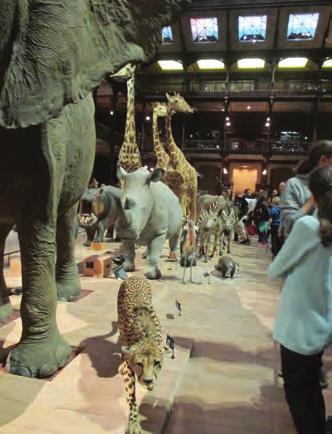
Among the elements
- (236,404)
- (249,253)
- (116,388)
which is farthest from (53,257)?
(249,253)

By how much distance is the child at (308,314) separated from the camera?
1.95 metres

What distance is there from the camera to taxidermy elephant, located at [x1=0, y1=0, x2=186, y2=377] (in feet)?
4.90

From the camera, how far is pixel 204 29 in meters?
24.8

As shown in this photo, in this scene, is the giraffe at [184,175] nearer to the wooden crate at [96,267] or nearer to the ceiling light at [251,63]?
the wooden crate at [96,267]

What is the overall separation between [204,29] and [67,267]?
23.6 m

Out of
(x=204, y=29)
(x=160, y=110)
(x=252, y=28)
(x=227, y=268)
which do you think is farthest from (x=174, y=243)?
(x=204, y=29)

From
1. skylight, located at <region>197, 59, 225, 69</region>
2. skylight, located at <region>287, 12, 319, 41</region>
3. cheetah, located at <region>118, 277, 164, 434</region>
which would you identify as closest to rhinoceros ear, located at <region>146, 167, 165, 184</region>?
cheetah, located at <region>118, 277, 164, 434</region>

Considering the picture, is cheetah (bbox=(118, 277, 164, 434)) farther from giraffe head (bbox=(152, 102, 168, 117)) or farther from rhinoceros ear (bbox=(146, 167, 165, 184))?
giraffe head (bbox=(152, 102, 168, 117))

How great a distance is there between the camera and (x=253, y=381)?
2652 millimetres

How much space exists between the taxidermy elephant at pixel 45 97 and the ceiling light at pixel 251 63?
25.1 metres

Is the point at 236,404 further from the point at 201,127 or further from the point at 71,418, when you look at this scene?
the point at 201,127

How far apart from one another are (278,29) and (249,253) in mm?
19352

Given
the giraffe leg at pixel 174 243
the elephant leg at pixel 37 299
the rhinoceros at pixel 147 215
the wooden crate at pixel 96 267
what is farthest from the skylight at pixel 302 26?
the elephant leg at pixel 37 299

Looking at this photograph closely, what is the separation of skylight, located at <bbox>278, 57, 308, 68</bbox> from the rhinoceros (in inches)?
885
